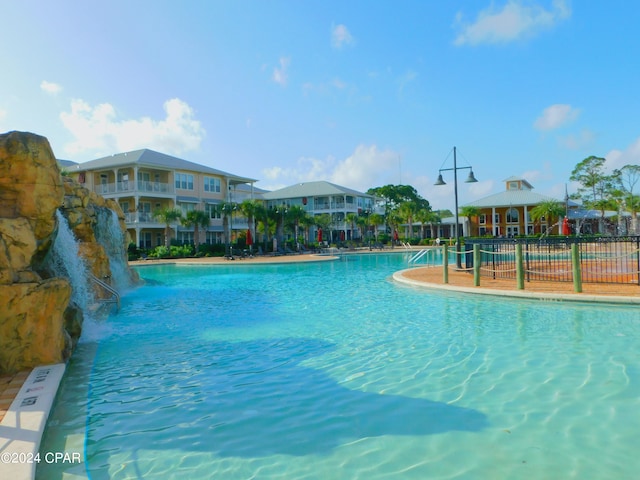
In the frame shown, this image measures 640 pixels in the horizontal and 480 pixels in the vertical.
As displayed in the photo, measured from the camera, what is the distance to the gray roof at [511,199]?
2553 inches

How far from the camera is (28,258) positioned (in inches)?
298

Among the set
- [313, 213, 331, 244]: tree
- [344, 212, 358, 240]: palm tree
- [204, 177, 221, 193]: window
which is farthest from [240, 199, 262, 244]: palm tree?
[344, 212, 358, 240]: palm tree

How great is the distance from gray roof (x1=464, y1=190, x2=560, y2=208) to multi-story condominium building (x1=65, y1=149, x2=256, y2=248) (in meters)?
38.4

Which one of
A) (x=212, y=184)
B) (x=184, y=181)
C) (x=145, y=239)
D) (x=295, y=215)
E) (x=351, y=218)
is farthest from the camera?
(x=351, y=218)

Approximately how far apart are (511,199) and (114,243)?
59.1 meters

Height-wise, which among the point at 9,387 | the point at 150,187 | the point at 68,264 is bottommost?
the point at 9,387

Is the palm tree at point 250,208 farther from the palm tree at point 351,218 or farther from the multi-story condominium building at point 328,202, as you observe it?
the palm tree at point 351,218

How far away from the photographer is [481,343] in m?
8.90

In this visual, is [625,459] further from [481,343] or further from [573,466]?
[481,343]

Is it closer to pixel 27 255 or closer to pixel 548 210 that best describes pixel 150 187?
pixel 27 255

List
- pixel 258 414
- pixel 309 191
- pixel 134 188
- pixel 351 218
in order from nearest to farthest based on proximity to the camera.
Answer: pixel 258 414 → pixel 134 188 → pixel 351 218 → pixel 309 191

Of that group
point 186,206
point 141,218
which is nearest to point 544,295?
point 141,218

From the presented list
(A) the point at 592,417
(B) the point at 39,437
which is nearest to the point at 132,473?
(B) the point at 39,437

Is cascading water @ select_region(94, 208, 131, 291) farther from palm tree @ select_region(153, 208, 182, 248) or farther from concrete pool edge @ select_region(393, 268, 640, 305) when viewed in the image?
palm tree @ select_region(153, 208, 182, 248)
